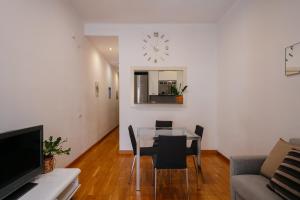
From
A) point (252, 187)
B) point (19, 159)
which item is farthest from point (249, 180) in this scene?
point (19, 159)

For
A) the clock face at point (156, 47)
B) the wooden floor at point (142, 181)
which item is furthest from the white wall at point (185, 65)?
the wooden floor at point (142, 181)

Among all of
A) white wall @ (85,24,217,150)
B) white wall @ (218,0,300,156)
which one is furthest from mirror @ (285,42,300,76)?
white wall @ (85,24,217,150)

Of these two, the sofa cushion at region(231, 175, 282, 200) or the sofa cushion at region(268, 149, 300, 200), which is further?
the sofa cushion at region(231, 175, 282, 200)

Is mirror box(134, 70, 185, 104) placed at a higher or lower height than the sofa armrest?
higher

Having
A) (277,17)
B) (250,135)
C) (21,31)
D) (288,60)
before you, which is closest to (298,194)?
(288,60)

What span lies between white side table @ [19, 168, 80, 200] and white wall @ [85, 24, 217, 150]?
2288 millimetres

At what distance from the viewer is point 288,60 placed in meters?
2.27

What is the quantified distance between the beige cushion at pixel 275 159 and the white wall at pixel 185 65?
2.58 m

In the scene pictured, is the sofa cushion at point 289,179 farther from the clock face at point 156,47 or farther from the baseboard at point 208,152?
the clock face at point 156,47

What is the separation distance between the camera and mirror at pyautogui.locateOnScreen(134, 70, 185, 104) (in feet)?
14.8

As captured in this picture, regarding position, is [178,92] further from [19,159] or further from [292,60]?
[19,159]

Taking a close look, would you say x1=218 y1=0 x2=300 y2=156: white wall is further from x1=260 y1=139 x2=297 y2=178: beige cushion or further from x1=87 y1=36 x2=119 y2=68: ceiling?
x1=87 y1=36 x2=119 y2=68: ceiling

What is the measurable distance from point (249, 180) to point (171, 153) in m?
0.91

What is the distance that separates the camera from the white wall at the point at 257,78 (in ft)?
7.42
